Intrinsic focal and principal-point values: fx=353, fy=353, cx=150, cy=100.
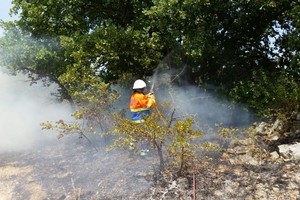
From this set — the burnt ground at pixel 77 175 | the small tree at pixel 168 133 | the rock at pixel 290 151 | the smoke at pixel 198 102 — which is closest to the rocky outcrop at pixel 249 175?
the rock at pixel 290 151

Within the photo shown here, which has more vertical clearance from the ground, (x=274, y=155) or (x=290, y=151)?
(x=290, y=151)

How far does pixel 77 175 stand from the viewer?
24.8 ft

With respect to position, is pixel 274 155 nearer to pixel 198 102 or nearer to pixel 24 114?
pixel 198 102

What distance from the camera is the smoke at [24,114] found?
39.5 feet

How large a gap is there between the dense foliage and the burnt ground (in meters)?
1.80

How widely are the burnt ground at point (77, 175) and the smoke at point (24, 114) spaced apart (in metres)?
2.29

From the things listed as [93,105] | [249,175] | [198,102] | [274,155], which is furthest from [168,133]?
[198,102]

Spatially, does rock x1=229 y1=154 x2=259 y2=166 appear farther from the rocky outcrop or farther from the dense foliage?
the dense foliage

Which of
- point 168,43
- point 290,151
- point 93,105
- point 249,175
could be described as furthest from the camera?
point 168,43

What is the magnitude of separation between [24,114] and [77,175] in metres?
10.8

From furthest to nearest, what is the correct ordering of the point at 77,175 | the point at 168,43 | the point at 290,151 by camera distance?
the point at 168,43 → the point at 77,175 → the point at 290,151

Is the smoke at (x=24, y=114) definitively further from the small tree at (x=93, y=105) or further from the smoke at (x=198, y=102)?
the smoke at (x=198, y=102)

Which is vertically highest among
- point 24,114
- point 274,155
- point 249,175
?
point 274,155

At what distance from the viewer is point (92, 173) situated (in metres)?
7.49
